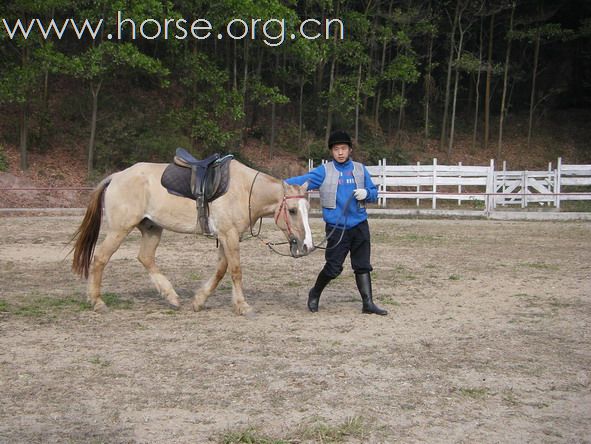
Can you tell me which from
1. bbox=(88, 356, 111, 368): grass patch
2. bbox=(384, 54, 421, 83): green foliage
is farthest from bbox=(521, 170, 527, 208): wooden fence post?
bbox=(88, 356, 111, 368): grass patch

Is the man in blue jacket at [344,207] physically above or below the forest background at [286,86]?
below

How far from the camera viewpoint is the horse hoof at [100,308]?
762 cm

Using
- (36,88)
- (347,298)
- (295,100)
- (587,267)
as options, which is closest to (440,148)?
(295,100)

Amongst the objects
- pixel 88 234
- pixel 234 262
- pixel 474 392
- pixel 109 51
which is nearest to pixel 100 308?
pixel 88 234

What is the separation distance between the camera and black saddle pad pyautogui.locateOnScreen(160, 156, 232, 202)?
25.1ft

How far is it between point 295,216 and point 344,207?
0.55 metres

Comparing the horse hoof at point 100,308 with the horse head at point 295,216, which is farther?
the horse hoof at point 100,308

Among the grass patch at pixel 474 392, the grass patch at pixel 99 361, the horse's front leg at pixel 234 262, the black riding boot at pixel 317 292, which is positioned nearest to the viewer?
the grass patch at pixel 474 392

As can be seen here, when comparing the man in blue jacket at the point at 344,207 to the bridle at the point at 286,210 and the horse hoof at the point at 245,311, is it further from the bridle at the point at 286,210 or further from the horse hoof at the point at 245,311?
the horse hoof at the point at 245,311

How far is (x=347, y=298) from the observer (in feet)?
28.6

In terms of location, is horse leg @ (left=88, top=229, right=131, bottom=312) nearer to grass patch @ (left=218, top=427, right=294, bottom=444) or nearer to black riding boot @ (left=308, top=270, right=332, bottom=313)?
black riding boot @ (left=308, top=270, right=332, bottom=313)

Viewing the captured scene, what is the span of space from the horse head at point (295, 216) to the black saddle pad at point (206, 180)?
70 cm

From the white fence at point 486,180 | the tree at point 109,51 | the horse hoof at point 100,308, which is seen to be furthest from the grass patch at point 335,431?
the tree at point 109,51

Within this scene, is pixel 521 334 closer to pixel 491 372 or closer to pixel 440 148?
pixel 491 372
